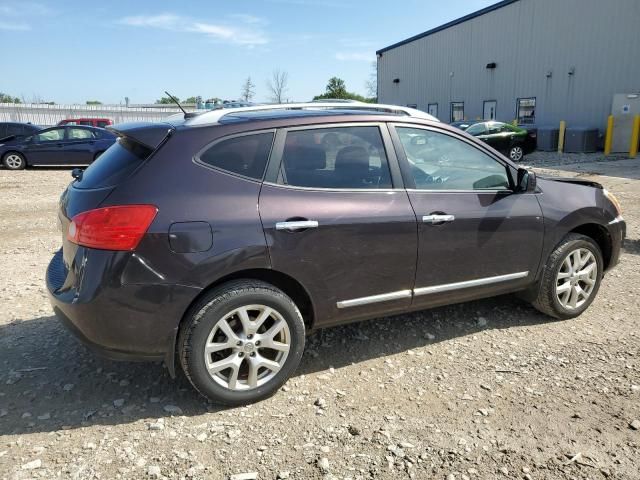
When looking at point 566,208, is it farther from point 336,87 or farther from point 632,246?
point 336,87

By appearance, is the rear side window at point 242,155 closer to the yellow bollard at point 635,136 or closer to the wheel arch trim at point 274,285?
the wheel arch trim at point 274,285

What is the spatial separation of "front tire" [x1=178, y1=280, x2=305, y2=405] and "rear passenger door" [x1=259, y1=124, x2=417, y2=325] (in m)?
0.22

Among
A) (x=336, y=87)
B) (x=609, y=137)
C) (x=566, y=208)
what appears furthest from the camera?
(x=336, y=87)

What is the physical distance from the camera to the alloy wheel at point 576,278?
414cm

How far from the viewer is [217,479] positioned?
97.4 inches

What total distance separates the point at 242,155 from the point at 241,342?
1.11m

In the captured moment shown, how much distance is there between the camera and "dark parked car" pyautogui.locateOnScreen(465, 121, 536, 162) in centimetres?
1888

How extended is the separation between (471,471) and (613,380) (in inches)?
56.7

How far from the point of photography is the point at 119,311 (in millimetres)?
2727

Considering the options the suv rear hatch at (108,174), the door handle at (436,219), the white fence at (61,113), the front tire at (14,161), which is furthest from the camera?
the white fence at (61,113)

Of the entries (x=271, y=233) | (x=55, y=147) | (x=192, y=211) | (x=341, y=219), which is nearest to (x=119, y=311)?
(x=192, y=211)

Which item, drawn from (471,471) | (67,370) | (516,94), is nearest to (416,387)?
(471,471)

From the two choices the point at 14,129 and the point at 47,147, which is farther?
the point at 14,129

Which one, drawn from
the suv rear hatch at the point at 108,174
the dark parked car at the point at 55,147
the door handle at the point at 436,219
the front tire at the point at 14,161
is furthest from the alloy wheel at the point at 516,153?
the suv rear hatch at the point at 108,174
